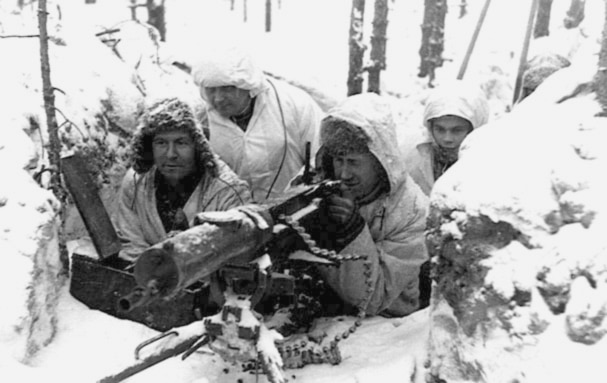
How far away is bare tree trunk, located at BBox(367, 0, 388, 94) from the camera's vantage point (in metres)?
11.6

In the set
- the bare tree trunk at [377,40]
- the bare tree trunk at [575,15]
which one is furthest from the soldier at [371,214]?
the bare tree trunk at [575,15]

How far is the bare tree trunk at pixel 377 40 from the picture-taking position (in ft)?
38.1

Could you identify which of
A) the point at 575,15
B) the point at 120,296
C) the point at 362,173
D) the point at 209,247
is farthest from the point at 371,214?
the point at 575,15

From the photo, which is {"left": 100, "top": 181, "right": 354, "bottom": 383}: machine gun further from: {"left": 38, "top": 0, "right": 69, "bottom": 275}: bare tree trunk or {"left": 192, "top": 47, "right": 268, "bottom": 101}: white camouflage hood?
{"left": 192, "top": 47, "right": 268, "bottom": 101}: white camouflage hood

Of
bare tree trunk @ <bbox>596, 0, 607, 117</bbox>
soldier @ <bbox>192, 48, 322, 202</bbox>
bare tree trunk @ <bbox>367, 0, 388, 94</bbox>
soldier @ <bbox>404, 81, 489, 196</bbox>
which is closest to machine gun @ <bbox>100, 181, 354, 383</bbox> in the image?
bare tree trunk @ <bbox>596, 0, 607, 117</bbox>

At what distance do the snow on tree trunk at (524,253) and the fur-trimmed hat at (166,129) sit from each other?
1492 mm

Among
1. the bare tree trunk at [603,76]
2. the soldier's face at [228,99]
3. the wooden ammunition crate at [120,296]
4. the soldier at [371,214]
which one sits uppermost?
the bare tree trunk at [603,76]

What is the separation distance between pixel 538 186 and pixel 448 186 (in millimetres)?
369

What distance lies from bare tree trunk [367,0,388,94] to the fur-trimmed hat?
8764 mm

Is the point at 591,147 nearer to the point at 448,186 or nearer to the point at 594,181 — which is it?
the point at 594,181

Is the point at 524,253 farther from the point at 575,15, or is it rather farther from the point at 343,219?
the point at 575,15

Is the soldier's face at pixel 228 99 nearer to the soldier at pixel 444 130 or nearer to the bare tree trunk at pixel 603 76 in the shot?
the soldier at pixel 444 130

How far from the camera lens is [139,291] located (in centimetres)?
190

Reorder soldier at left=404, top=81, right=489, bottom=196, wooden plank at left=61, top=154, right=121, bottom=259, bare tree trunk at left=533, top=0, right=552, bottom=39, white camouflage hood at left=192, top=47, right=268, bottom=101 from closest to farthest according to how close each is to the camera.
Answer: wooden plank at left=61, top=154, right=121, bottom=259
white camouflage hood at left=192, top=47, right=268, bottom=101
soldier at left=404, top=81, right=489, bottom=196
bare tree trunk at left=533, top=0, right=552, bottom=39
